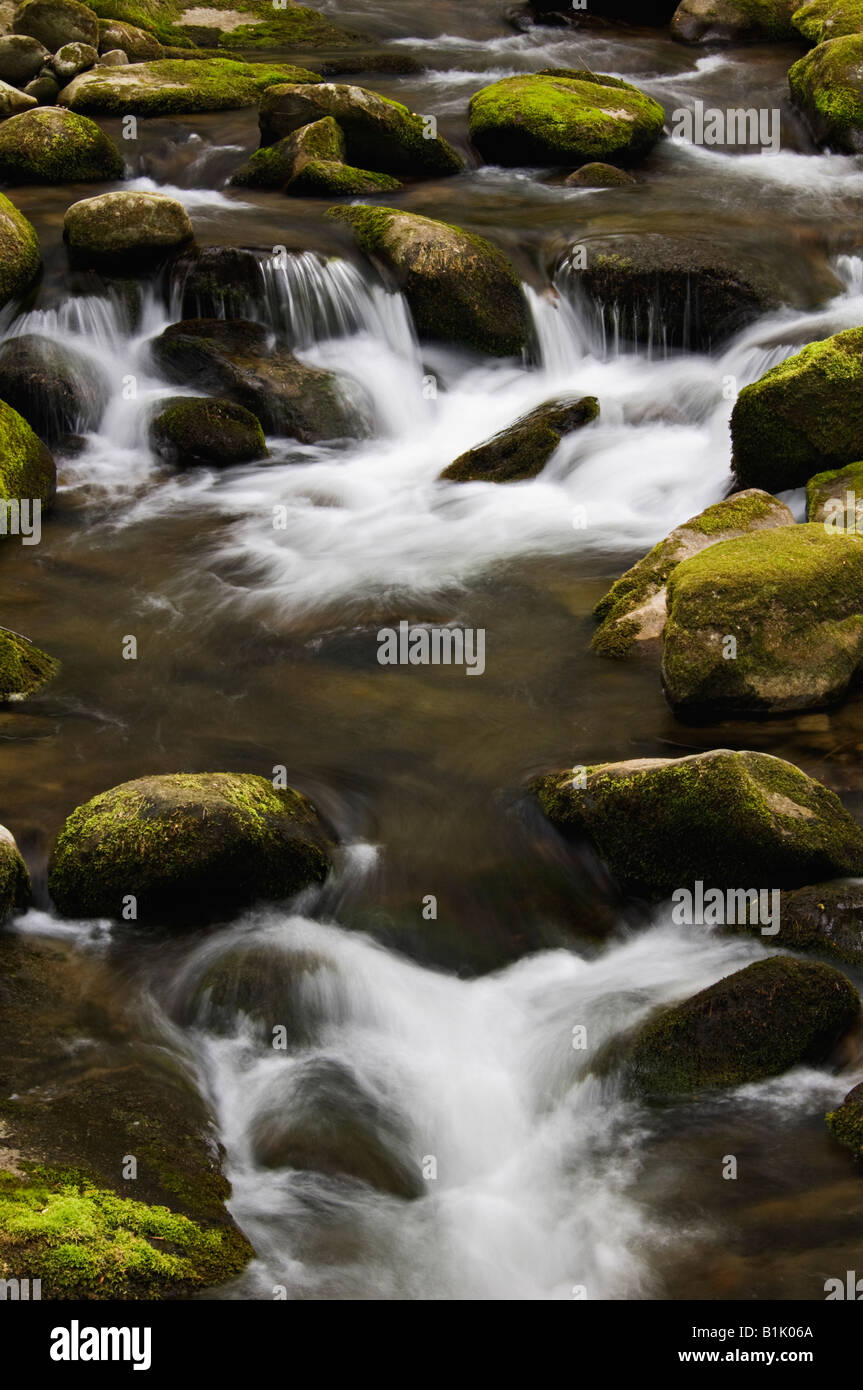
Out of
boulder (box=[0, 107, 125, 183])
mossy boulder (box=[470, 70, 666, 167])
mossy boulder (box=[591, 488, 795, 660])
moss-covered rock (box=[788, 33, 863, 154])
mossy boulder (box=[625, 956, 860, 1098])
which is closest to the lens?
mossy boulder (box=[625, 956, 860, 1098])

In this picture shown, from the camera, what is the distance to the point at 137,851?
7.06 meters

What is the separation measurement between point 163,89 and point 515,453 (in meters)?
8.68

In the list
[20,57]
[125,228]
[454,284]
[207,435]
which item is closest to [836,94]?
[454,284]

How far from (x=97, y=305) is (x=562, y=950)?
30.0 ft

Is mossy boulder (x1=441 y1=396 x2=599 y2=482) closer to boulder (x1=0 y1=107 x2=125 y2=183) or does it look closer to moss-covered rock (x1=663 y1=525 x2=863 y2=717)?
moss-covered rock (x1=663 y1=525 x2=863 y2=717)

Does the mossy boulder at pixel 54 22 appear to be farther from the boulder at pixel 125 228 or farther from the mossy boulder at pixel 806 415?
the mossy boulder at pixel 806 415

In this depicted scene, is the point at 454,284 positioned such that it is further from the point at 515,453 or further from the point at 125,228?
the point at 125,228

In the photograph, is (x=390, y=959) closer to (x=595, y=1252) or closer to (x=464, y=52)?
(x=595, y=1252)

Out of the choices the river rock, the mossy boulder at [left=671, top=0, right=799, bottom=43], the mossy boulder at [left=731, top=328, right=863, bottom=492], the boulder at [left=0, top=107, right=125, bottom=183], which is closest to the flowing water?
the boulder at [left=0, top=107, right=125, bottom=183]

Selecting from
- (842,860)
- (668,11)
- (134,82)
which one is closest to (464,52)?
(668,11)

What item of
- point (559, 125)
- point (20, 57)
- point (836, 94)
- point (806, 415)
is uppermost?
point (20, 57)

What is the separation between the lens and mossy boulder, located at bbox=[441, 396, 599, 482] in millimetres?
12617

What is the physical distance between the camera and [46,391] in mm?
13039

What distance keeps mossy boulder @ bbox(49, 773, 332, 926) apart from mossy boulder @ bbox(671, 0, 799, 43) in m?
18.4
